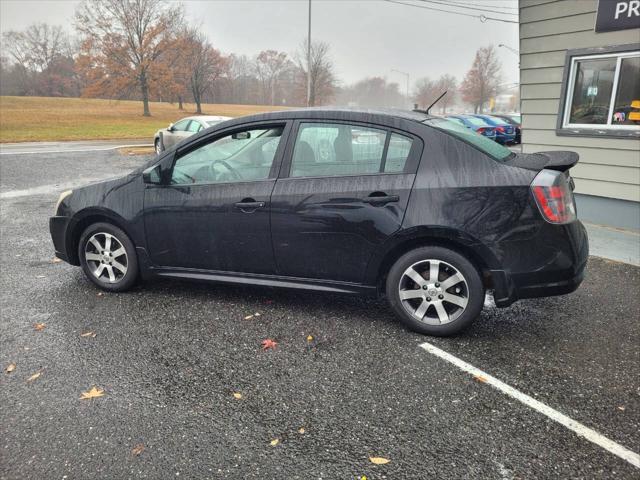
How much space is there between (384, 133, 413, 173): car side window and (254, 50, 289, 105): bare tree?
89.2 m

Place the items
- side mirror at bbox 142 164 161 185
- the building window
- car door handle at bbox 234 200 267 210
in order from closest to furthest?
car door handle at bbox 234 200 267 210
side mirror at bbox 142 164 161 185
the building window

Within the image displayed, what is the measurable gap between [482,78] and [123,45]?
47.8m

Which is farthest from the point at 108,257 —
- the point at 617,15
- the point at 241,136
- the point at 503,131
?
the point at 503,131

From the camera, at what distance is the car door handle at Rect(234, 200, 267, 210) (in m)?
3.78

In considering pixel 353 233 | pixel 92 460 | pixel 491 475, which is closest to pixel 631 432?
pixel 491 475

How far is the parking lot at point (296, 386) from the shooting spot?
233 centimetres

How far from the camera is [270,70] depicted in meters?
89.2

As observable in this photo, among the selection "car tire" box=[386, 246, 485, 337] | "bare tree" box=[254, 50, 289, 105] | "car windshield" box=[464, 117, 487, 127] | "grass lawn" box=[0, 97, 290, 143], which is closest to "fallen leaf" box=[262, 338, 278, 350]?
Answer: "car tire" box=[386, 246, 485, 337]

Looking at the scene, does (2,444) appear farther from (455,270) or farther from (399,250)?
(455,270)

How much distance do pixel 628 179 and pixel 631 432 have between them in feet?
17.8

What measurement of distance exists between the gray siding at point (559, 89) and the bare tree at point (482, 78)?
208 feet

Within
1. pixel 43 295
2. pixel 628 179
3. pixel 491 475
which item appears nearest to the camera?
pixel 491 475

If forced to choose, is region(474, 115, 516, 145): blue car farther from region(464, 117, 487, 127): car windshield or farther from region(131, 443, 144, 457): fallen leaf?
region(131, 443, 144, 457): fallen leaf

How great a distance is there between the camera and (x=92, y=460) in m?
2.31
